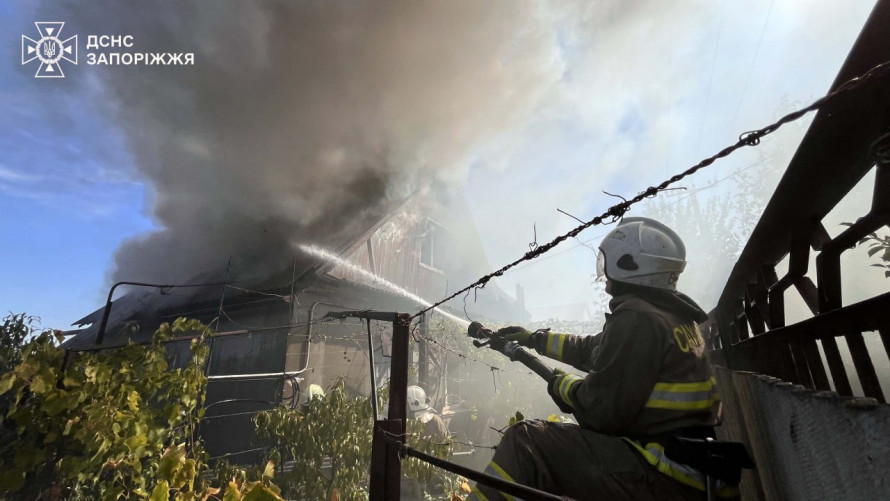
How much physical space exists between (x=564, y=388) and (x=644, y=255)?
2.99 feet

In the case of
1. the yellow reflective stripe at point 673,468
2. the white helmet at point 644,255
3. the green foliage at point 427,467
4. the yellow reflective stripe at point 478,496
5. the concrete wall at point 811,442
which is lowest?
the green foliage at point 427,467

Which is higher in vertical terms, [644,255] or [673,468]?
[644,255]

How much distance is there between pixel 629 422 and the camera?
5.76ft

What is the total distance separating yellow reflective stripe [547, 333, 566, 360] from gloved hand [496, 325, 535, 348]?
141mm

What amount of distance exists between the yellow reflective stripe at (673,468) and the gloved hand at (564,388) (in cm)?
39

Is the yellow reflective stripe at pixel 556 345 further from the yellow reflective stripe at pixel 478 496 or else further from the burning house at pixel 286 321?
the burning house at pixel 286 321

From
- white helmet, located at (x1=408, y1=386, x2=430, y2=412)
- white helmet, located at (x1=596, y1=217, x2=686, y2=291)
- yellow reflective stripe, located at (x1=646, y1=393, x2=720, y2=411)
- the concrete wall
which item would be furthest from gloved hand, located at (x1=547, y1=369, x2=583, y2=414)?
white helmet, located at (x1=408, y1=386, x2=430, y2=412)

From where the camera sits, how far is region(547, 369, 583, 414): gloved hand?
2.00 m

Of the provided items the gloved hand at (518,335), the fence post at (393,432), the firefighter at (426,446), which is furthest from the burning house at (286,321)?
the gloved hand at (518,335)

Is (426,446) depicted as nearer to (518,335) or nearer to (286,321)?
(518,335)

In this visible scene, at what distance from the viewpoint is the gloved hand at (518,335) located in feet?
9.55

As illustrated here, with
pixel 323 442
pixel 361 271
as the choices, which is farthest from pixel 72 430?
pixel 361 271

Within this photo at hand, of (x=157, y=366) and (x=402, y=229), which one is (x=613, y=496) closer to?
(x=157, y=366)

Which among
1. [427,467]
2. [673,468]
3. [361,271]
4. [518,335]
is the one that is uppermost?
[361,271]
